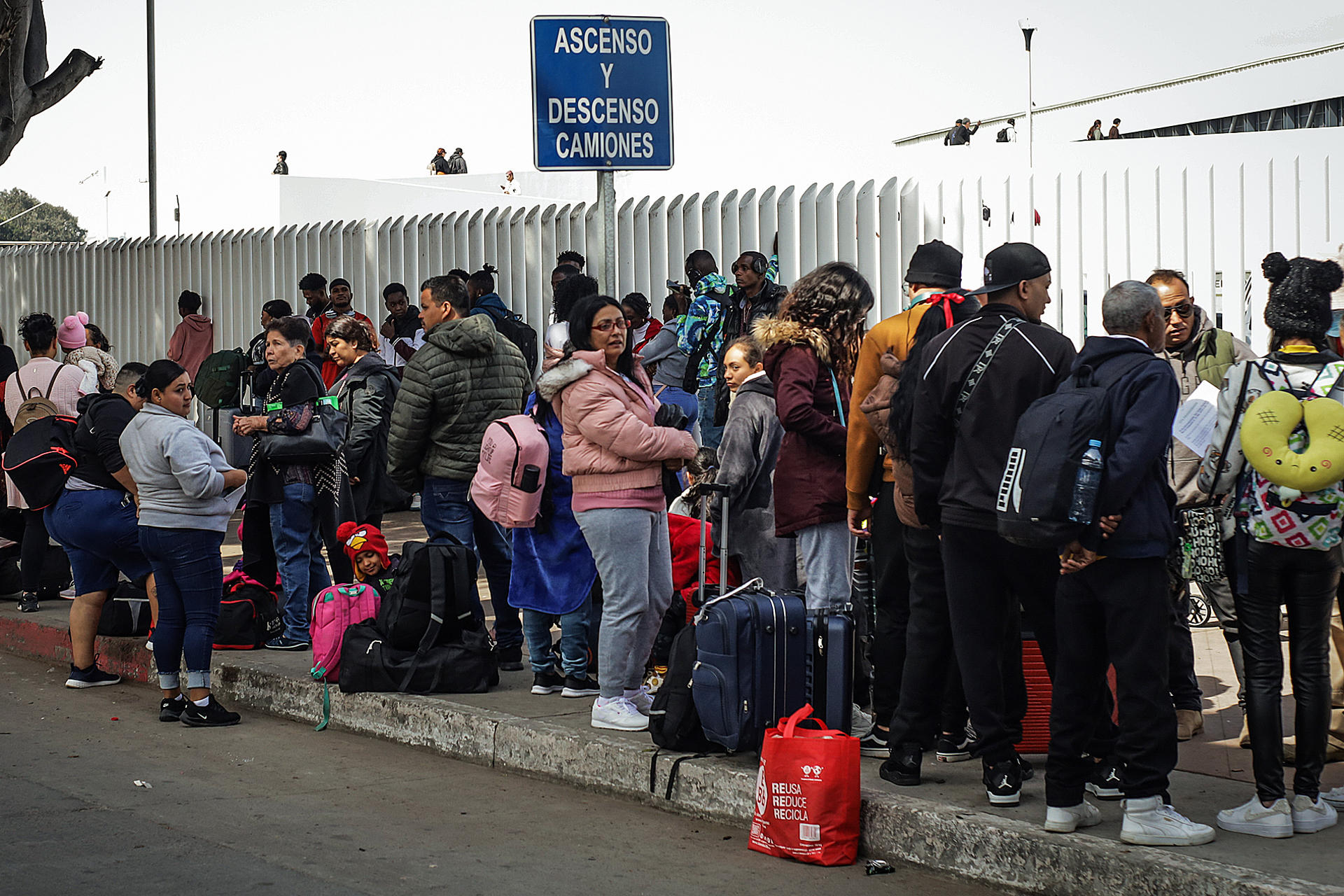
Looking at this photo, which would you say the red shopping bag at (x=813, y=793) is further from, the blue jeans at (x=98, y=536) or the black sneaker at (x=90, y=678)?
the black sneaker at (x=90, y=678)

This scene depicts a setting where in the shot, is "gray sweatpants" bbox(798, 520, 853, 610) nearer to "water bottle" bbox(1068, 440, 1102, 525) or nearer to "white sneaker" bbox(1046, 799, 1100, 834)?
"white sneaker" bbox(1046, 799, 1100, 834)

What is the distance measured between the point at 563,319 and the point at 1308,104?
3819 cm

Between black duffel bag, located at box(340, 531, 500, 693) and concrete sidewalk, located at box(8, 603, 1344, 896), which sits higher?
black duffel bag, located at box(340, 531, 500, 693)

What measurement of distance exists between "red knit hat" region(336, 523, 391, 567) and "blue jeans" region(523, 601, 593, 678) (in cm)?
109

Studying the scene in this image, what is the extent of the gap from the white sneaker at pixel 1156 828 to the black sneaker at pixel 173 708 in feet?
15.6

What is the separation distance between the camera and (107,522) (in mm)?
8125

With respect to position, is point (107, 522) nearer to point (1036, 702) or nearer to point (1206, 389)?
point (1036, 702)

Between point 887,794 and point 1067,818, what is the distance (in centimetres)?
69

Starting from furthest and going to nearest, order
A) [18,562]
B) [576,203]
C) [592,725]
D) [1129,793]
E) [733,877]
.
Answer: [576,203], [18,562], [592,725], [733,877], [1129,793]

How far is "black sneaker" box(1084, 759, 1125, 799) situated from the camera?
497cm

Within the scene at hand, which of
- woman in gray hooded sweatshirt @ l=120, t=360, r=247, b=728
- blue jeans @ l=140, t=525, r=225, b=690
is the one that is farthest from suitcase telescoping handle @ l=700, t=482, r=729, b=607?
blue jeans @ l=140, t=525, r=225, b=690

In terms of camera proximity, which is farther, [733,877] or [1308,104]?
[1308,104]

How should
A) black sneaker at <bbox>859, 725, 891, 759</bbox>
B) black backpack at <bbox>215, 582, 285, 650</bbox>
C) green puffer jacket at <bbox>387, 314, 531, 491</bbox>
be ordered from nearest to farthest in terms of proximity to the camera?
black sneaker at <bbox>859, 725, 891, 759</bbox> < green puffer jacket at <bbox>387, 314, 531, 491</bbox> < black backpack at <bbox>215, 582, 285, 650</bbox>

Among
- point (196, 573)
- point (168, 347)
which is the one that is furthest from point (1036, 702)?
point (168, 347)
